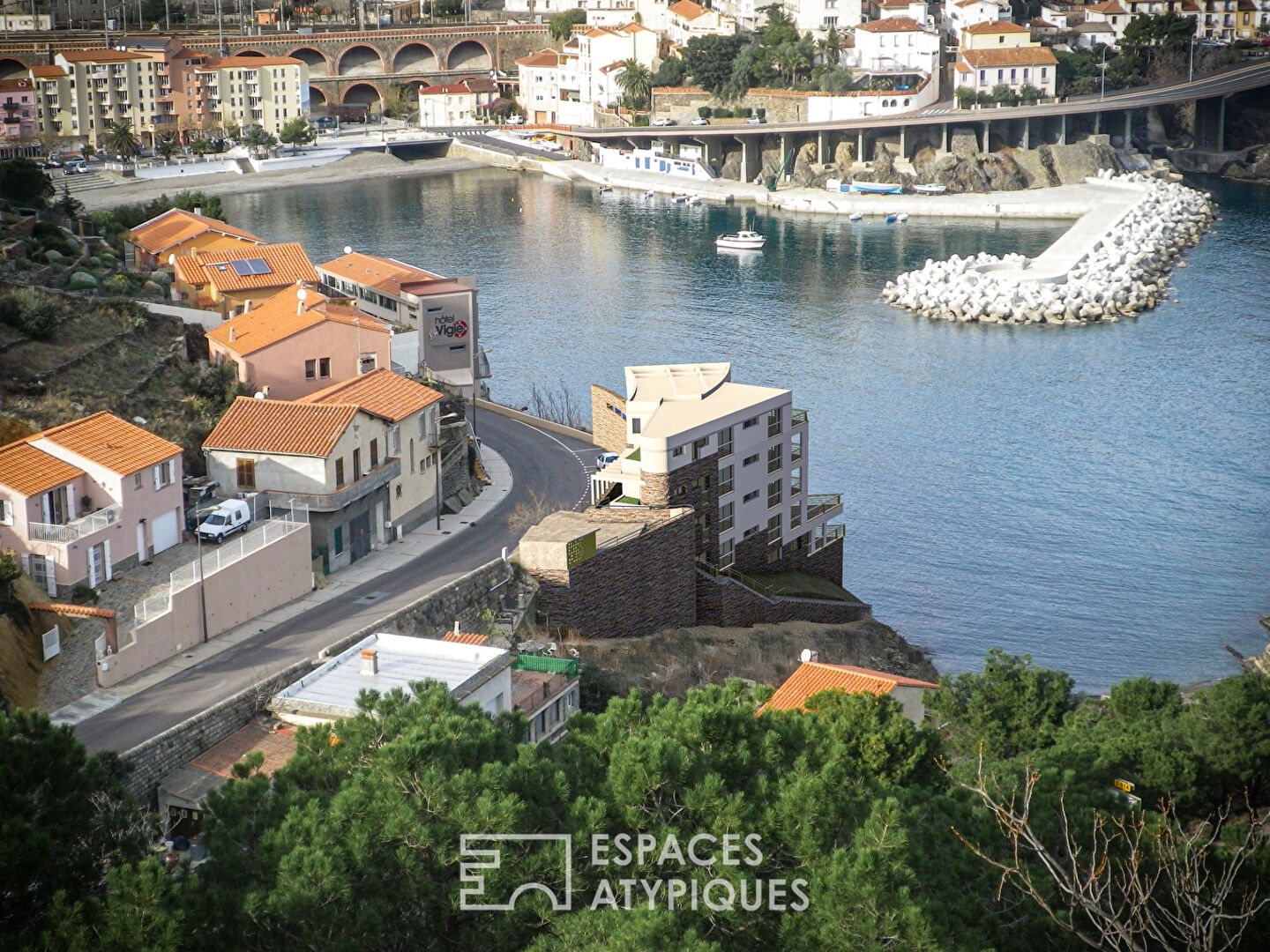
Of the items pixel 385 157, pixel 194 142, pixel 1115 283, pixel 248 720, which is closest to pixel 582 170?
pixel 385 157

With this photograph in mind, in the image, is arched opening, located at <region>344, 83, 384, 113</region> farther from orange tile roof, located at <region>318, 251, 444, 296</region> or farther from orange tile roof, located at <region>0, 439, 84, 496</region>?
orange tile roof, located at <region>0, 439, 84, 496</region>

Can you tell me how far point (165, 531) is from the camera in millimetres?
25781

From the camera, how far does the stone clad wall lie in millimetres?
34438

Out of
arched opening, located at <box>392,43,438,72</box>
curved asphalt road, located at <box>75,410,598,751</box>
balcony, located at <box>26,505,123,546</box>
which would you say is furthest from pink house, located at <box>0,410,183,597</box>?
arched opening, located at <box>392,43,438,72</box>

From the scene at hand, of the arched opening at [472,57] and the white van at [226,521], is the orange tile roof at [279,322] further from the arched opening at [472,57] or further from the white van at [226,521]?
the arched opening at [472,57]

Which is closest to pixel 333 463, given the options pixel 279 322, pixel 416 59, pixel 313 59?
pixel 279 322

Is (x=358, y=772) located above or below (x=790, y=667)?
above

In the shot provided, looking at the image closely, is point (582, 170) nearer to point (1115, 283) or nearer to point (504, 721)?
point (1115, 283)

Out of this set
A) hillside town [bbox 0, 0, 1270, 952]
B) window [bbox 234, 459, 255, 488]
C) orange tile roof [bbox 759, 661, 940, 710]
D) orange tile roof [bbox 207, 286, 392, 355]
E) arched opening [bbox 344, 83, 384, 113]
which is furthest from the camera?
arched opening [bbox 344, 83, 384, 113]

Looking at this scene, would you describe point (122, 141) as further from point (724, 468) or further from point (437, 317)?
point (724, 468)

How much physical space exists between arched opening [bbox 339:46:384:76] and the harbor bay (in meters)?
31.0

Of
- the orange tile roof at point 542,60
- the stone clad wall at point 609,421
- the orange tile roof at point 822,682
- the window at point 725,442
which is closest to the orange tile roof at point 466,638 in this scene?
the orange tile roof at point 822,682

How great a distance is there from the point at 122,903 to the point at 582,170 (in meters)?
87.9

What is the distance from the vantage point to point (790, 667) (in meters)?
28.5
